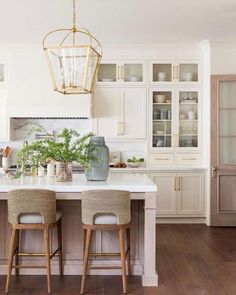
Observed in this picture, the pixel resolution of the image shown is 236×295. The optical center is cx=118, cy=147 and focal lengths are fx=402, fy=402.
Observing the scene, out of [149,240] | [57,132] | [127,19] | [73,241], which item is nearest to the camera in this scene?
[149,240]

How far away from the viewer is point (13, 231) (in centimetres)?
350

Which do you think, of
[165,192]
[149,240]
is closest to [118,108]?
[165,192]

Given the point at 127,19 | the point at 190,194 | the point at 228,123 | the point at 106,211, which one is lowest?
the point at 190,194

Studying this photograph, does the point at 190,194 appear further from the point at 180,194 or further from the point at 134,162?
the point at 134,162

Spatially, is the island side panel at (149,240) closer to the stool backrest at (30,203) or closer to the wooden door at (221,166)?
the stool backrest at (30,203)

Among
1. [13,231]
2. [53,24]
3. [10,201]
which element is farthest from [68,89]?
[53,24]

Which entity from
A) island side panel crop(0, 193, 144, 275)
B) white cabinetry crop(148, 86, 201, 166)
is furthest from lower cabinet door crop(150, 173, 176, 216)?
island side panel crop(0, 193, 144, 275)

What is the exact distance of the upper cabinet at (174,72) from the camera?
257 inches

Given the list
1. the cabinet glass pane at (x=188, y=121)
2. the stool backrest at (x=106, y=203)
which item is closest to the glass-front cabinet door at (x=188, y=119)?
the cabinet glass pane at (x=188, y=121)

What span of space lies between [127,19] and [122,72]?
146 cm

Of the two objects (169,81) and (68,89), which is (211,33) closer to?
(169,81)

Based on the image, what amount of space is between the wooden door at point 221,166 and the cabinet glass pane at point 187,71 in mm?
483

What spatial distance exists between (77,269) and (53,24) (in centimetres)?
323

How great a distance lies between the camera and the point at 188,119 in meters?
6.59
